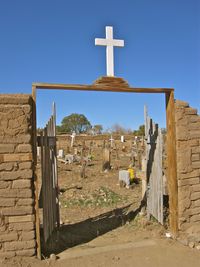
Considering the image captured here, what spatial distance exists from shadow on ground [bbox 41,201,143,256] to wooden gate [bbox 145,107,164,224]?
0.83 meters

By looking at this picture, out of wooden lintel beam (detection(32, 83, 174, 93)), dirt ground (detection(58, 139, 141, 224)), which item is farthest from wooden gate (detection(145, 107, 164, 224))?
wooden lintel beam (detection(32, 83, 174, 93))

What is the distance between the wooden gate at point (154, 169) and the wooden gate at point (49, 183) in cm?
211

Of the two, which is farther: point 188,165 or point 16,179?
point 188,165

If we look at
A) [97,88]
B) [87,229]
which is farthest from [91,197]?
[97,88]

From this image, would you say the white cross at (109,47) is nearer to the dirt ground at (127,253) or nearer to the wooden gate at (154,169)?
the wooden gate at (154,169)

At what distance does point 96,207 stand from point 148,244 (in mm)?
3342

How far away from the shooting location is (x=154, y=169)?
6.92m

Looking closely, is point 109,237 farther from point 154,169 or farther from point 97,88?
point 97,88

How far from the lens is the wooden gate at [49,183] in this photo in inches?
214

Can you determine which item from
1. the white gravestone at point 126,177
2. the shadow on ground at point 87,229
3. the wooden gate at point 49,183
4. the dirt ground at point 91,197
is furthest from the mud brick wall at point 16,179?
the white gravestone at point 126,177

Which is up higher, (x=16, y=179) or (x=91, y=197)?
(x=16, y=179)

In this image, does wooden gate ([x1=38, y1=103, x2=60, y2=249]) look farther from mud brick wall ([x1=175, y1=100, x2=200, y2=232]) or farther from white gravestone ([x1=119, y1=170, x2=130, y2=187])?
white gravestone ([x1=119, y1=170, x2=130, y2=187])

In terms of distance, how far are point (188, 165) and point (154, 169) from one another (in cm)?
101

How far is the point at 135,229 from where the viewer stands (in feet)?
22.3
